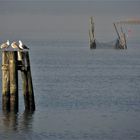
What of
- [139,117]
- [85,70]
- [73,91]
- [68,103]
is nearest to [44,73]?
[85,70]

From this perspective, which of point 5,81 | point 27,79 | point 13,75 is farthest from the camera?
point 27,79

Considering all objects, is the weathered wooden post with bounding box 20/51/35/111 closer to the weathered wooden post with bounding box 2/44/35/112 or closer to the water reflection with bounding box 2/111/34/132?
the weathered wooden post with bounding box 2/44/35/112

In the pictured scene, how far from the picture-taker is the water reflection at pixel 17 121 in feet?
98.8

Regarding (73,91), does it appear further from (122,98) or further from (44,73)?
(44,73)

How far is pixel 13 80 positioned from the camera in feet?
103

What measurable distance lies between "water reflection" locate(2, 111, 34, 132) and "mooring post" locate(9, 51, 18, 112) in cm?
28

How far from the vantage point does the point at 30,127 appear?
3034 cm

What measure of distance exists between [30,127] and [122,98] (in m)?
9.52

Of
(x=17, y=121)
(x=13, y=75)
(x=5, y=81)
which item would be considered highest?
(x=13, y=75)

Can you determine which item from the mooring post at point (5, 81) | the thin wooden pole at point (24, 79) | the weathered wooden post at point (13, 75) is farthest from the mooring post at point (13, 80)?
the thin wooden pole at point (24, 79)

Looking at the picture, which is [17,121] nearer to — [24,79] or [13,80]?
[13,80]

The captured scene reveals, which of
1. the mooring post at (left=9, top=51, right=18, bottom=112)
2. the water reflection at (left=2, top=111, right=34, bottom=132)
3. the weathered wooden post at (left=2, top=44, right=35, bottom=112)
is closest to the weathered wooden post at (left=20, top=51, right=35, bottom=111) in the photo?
the weathered wooden post at (left=2, top=44, right=35, bottom=112)

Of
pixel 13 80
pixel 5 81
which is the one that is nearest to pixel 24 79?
pixel 13 80

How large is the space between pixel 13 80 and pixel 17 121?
1.31 metres
